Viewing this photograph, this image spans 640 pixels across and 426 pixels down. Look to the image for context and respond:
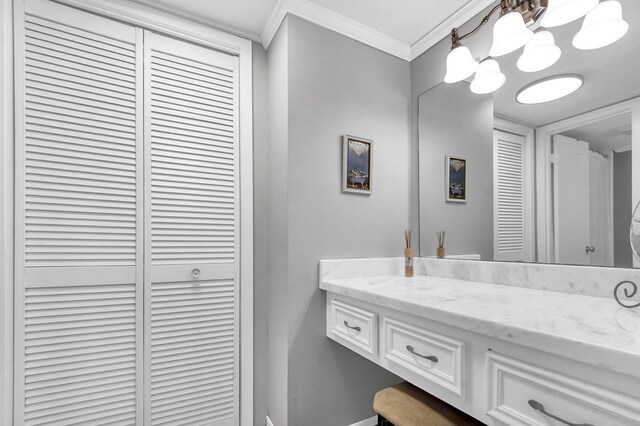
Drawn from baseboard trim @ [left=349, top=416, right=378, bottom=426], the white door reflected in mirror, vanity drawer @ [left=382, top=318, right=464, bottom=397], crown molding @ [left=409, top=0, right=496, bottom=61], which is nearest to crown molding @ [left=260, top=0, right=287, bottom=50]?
crown molding @ [left=409, top=0, right=496, bottom=61]

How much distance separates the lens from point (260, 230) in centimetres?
→ 192

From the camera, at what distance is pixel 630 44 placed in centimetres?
112

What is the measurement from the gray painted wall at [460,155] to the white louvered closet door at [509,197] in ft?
0.11

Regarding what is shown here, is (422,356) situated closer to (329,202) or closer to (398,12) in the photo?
(329,202)

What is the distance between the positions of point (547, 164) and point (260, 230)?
1.49 m

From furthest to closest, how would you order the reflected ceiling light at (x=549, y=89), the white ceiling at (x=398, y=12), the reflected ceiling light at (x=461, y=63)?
the white ceiling at (x=398, y=12) → the reflected ceiling light at (x=461, y=63) → the reflected ceiling light at (x=549, y=89)

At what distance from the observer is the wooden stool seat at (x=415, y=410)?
3.47 ft

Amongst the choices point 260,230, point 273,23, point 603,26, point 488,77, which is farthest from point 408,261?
point 273,23

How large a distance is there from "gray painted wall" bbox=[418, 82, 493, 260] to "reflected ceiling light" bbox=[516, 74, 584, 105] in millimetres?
167

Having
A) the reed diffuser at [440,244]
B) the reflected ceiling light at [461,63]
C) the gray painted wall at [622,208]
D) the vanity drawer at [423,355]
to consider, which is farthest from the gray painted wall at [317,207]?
the gray painted wall at [622,208]

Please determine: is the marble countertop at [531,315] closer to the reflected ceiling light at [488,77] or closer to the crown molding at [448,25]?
the reflected ceiling light at [488,77]

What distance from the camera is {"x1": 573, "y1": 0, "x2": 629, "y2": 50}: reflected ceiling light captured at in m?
1.09

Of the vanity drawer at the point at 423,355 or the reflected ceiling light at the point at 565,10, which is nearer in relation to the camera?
the vanity drawer at the point at 423,355

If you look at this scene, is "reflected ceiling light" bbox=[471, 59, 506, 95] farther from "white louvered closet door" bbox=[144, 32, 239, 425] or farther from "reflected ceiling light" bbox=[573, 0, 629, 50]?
"white louvered closet door" bbox=[144, 32, 239, 425]
